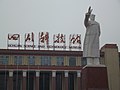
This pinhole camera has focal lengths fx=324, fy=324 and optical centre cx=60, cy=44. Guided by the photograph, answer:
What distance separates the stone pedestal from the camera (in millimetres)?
18469

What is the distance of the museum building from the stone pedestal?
2800 centimetres

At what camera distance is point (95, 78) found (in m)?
18.6

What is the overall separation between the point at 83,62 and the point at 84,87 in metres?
30.1

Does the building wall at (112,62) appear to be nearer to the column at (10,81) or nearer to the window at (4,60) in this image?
the column at (10,81)

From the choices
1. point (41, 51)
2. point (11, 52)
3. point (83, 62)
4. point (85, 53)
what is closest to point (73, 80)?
point (83, 62)

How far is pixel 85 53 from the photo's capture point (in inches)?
765

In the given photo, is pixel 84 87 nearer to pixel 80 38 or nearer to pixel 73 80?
pixel 80 38

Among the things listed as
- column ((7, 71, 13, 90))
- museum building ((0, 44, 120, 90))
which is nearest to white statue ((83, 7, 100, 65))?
museum building ((0, 44, 120, 90))

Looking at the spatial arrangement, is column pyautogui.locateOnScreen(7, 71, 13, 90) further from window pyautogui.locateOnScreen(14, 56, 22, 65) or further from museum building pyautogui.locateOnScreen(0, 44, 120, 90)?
window pyautogui.locateOnScreen(14, 56, 22, 65)

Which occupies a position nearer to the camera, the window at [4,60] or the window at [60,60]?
the window at [4,60]

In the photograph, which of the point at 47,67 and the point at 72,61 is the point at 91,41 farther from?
the point at 72,61

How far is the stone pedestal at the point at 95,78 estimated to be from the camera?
1847 centimetres

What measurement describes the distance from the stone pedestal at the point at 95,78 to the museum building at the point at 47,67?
28.0 meters

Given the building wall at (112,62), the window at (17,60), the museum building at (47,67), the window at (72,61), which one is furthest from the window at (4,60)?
the building wall at (112,62)
